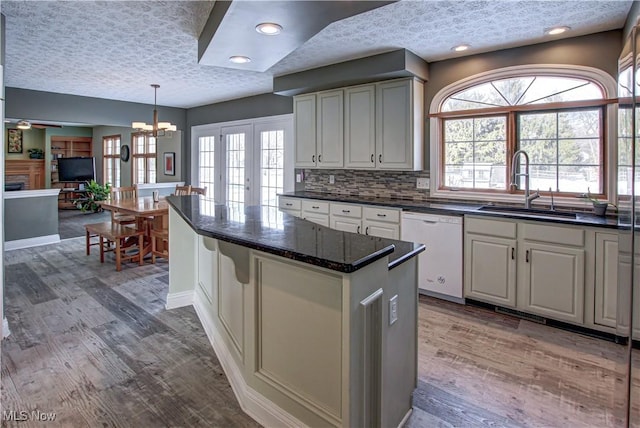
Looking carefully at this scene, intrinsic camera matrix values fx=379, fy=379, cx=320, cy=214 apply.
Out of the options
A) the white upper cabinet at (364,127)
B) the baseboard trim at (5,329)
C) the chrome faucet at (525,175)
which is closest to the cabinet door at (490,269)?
the chrome faucet at (525,175)

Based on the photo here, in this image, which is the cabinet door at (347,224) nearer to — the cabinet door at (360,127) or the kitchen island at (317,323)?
the cabinet door at (360,127)

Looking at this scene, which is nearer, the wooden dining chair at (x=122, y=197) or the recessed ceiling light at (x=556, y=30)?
the recessed ceiling light at (x=556, y=30)

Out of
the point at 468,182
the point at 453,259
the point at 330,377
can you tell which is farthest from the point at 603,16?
the point at 330,377

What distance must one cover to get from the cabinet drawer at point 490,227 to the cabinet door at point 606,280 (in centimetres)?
60

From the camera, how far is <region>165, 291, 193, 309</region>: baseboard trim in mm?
3402

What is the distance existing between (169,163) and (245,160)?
2.48m

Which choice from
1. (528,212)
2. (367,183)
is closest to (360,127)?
(367,183)

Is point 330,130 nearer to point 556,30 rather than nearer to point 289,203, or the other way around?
point 289,203

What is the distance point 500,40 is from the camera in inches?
135

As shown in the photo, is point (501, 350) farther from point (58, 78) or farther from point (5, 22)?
point (58, 78)

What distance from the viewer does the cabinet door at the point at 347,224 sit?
420 centimetres

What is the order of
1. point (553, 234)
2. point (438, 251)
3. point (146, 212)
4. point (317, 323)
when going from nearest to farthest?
1. point (317, 323)
2. point (553, 234)
3. point (438, 251)
4. point (146, 212)

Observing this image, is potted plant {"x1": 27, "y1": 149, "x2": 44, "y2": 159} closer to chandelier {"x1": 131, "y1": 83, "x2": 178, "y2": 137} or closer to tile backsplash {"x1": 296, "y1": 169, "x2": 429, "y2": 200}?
chandelier {"x1": 131, "y1": 83, "x2": 178, "y2": 137}

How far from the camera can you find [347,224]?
430 centimetres
